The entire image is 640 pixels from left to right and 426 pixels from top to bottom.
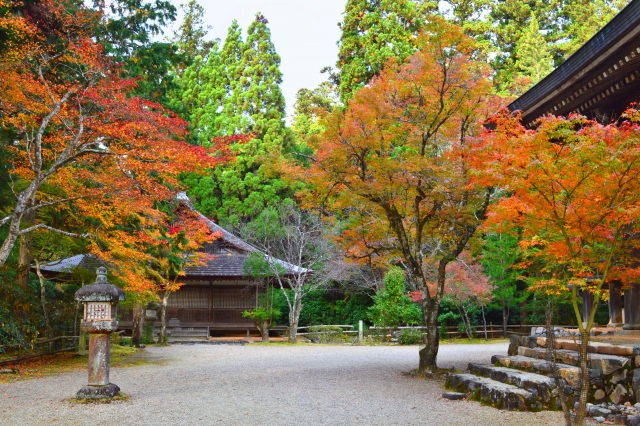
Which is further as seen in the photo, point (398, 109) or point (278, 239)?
point (278, 239)

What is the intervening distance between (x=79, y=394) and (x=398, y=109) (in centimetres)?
731

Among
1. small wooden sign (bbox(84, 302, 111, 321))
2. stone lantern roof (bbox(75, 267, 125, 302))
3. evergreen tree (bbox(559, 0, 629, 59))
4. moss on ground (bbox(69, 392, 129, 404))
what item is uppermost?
evergreen tree (bbox(559, 0, 629, 59))

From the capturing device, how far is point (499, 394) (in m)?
7.34

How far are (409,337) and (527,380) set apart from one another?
13.4 m

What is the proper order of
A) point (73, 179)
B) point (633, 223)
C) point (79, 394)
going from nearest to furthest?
point (633, 223)
point (79, 394)
point (73, 179)

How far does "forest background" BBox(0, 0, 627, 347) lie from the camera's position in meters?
11.1

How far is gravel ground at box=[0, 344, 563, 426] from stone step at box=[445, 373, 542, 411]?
0.18 metres

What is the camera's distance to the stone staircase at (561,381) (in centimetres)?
Answer: 692

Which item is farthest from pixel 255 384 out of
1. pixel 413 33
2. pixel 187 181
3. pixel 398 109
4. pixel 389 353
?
pixel 413 33

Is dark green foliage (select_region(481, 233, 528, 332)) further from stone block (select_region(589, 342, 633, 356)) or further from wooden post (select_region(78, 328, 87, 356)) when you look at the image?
wooden post (select_region(78, 328, 87, 356))

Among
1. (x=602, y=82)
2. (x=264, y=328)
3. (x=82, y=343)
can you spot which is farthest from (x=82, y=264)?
(x=602, y=82)

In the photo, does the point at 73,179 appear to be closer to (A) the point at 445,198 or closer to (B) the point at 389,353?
(A) the point at 445,198

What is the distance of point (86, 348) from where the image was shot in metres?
15.5

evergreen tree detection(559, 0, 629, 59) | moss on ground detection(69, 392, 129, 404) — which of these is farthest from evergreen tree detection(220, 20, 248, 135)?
moss on ground detection(69, 392, 129, 404)
